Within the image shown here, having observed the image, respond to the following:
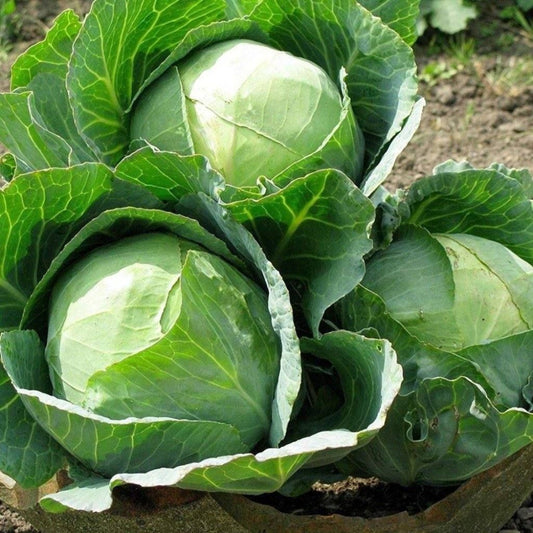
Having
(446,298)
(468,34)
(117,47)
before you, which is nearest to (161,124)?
(117,47)

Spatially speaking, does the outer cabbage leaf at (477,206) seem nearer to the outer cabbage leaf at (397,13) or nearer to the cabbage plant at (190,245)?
the cabbage plant at (190,245)

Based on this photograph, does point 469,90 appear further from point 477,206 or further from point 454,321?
point 454,321

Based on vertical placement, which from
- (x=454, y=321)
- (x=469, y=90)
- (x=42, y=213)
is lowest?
(x=469, y=90)

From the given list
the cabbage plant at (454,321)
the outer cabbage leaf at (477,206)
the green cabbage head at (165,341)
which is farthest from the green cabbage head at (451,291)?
the green cabbage head at (165,341)

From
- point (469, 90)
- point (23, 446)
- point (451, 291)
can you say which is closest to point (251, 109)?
point (451, 291)

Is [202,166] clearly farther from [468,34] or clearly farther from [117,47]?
[468,34]
